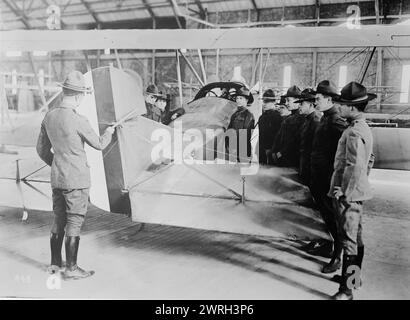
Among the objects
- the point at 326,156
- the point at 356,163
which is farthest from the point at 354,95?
the point at 326,156

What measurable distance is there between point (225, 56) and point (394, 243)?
16.5 m

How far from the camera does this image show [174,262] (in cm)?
389

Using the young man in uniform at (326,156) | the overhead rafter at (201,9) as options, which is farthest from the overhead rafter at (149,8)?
the young man in uniform at (326,156)

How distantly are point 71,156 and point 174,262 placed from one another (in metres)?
1.43

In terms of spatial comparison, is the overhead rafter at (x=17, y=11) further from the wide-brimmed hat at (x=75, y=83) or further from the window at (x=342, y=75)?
the wide-brimmed hat at (x=75, y=83)

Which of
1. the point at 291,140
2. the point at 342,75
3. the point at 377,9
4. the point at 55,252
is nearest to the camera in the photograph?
the point at 55,252

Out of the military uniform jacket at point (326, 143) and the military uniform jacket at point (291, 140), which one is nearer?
the military uniform jacket at point (326, 143)

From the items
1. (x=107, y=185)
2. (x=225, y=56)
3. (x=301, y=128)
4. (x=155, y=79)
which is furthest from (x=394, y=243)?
(x=155, y=79)

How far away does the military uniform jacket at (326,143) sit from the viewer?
3.71 m

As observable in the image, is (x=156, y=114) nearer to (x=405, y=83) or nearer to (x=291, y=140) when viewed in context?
(x=291, y=140)

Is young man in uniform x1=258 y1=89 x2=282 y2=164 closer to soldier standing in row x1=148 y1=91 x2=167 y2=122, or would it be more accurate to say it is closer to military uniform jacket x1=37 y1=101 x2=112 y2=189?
soldier standing in row x1=148 y1=91 x2=167 y2=122

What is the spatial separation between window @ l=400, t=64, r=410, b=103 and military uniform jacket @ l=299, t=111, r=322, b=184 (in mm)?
13747

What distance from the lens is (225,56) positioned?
2002 cm

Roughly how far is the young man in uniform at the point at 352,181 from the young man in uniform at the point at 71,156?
199 centimetres
